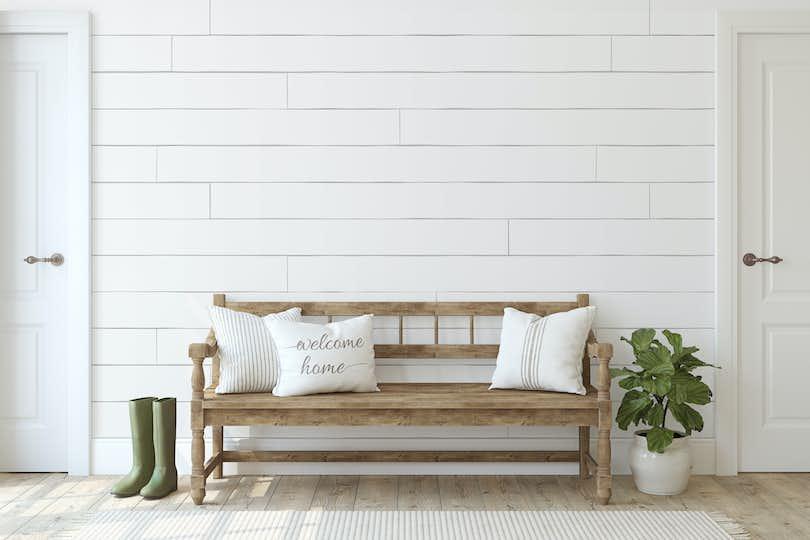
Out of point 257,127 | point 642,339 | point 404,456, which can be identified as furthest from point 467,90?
point 404,456

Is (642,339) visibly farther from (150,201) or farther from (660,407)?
(150,201)

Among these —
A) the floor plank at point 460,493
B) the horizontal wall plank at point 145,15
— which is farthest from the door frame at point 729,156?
the horizontal wall plank at point 145,15

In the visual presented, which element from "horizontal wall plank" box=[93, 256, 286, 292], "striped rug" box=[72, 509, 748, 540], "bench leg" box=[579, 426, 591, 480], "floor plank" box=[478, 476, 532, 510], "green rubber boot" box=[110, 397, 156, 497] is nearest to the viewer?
"striped rug" box=[72, 509, 748, 540]

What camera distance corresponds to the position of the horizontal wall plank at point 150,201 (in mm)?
3471

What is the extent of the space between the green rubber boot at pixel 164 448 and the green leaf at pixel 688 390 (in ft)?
6.52

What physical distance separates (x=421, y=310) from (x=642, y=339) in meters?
0.92

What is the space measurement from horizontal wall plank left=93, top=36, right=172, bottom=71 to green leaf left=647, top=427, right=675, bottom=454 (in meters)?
2.53

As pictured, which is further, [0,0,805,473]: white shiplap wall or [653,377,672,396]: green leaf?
[0,0,805,473]: white shiplap wall

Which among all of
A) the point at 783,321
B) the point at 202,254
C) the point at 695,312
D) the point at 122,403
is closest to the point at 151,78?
the point at 202,254

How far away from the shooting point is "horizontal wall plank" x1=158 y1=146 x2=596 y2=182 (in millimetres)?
3477

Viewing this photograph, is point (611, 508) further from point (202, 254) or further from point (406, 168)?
point (202, 254)

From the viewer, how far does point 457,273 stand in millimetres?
3488

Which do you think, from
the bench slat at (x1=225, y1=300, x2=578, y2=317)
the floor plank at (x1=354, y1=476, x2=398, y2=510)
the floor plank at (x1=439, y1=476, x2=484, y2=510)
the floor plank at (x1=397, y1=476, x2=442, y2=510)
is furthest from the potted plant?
the floor plank at (x1=354, y1=476, x2=398, y2=510)

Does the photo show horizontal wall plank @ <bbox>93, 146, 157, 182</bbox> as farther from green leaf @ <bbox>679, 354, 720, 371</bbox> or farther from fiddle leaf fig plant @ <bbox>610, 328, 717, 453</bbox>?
green leaf @ <bbox>679, 354, 720, 371</bbox>
